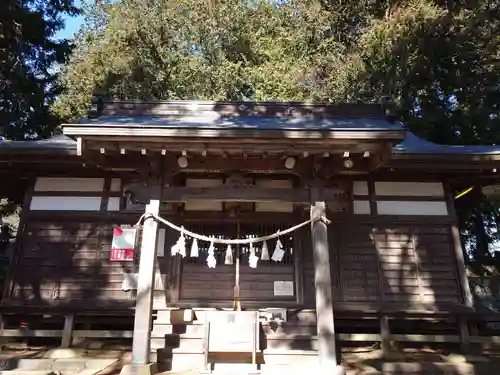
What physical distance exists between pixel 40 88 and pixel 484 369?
1288 cm

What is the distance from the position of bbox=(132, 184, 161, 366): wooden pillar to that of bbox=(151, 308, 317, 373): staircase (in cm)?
63

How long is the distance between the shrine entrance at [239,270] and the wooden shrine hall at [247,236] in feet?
0.06

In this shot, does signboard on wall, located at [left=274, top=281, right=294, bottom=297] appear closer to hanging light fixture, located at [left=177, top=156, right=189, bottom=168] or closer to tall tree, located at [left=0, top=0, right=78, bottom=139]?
hanging light fixture, located at [left=177, top=156, right=189, bottom=168]

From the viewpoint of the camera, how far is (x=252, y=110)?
8117mm

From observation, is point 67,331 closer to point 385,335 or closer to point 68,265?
point 68,265

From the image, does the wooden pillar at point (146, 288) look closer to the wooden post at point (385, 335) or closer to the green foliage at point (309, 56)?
the wooden post at point (385, 335)

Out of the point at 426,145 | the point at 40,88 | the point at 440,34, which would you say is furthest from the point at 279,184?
the point at 440,34

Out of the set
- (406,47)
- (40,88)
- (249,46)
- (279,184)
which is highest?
(249,46)

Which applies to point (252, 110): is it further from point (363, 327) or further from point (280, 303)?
point (363, 327)

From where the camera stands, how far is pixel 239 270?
272 inches

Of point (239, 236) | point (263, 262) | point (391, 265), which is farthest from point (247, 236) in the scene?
point (391, 265)

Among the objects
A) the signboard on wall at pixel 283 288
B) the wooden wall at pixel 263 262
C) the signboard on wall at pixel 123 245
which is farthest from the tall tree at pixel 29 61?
the signboard on wall at pixel 283 288

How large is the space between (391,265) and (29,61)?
12104mm

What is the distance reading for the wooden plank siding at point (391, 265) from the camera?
22.4ft
